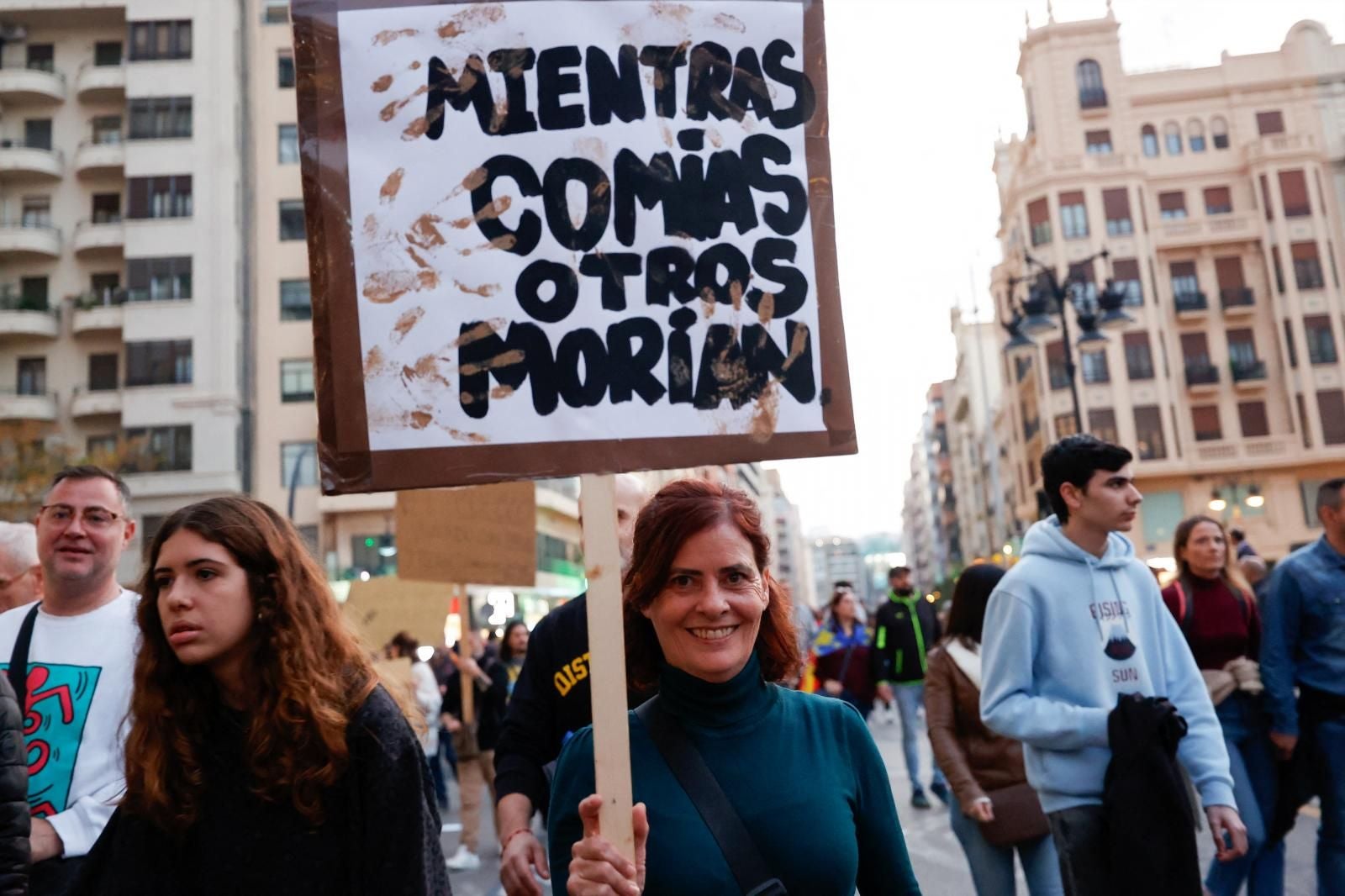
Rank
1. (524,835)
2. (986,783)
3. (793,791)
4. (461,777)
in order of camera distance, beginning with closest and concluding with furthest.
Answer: (793,791), (524,835), (986,783), (461,777)

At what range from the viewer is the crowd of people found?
8.48 feet

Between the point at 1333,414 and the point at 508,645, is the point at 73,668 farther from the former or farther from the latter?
the point at 1333,414

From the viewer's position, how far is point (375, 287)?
2.76 m

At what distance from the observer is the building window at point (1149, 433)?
161 feet

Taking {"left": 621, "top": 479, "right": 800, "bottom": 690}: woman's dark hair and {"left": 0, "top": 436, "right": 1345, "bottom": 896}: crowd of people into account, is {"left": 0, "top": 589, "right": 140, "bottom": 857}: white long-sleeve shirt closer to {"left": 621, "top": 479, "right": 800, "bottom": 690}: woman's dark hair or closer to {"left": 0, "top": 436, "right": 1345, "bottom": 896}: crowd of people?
{"left": 0, "top": 436, "right": 1345, "bottom": 896}: crowd of people

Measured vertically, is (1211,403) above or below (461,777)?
above

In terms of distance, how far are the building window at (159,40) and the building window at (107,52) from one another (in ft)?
5.10

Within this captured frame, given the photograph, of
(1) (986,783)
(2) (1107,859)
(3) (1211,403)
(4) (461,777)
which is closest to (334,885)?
(2) (1107,859)

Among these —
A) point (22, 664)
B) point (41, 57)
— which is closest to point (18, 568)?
point (22, 664)

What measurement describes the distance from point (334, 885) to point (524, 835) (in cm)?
85

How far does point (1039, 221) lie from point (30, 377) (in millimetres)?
38957

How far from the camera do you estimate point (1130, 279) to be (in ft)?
166

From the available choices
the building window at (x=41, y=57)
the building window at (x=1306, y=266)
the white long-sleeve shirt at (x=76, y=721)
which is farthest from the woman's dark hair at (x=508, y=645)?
the building window at (x=1306, y=266)

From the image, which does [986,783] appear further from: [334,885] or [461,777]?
[461,777]
